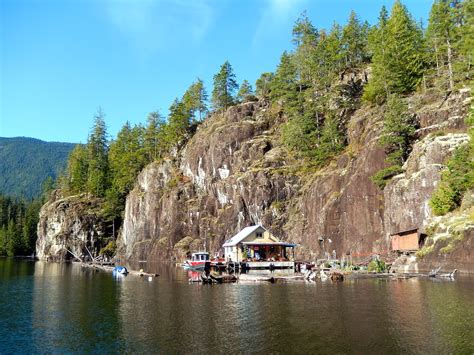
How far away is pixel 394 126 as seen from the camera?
69.3 metres

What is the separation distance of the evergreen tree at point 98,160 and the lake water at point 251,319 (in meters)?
95.1

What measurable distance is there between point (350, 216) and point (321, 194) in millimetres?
8966

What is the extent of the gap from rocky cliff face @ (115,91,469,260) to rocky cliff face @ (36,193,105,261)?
9950 millimetres

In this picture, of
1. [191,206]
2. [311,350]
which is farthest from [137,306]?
[191,206]

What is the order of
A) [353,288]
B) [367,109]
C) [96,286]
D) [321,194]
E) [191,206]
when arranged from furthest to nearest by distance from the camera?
[191,206]
[367,109]
[321,194]
[96,286]
[353,288]

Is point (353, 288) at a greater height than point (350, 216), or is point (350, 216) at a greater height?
point (350, 216)

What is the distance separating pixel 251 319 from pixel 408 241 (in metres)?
36.4

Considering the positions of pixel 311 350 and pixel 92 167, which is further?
pixel 92 167

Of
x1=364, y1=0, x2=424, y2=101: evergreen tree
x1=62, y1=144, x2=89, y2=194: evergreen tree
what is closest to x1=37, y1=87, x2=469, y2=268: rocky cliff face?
x1=364, y1=0, x2=424, y2=101: evergreen tree

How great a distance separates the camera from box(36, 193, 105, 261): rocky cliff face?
132 meters

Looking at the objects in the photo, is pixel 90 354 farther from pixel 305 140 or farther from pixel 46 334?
pixel 305 140

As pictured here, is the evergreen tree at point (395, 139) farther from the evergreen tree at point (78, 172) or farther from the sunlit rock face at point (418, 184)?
the evergreen tree at point (78, 172)

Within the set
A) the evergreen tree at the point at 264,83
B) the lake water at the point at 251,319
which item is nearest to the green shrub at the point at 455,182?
the lake water at the point at 251,319

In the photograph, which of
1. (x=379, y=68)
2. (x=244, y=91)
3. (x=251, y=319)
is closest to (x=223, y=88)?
(x=244, y=91)
